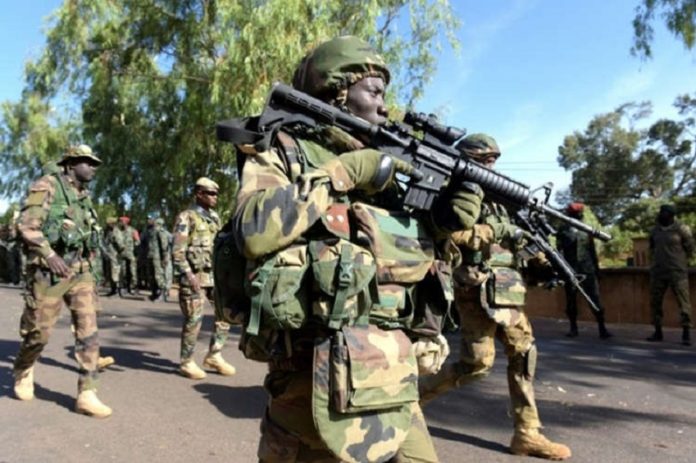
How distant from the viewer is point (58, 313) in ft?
15.7

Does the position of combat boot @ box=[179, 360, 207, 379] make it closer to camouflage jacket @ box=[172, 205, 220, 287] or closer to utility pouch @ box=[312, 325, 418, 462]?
camouflage jacket @ box=[172, 205, 220, 287]

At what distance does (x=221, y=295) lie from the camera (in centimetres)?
204

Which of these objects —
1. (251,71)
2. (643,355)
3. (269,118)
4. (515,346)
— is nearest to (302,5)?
(251,71)

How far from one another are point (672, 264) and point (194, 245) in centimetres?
638

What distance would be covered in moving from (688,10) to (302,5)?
8.13 metres

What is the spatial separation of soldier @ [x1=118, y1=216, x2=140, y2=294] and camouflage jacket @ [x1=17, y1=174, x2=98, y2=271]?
10.2 m

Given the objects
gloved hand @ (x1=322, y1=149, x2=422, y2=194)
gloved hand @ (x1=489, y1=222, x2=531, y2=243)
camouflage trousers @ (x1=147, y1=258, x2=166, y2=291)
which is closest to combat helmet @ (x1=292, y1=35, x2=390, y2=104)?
gloved hand @ (x1=322, y1=149, x2=422, y2=194)

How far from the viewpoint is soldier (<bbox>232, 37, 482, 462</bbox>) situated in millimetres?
1842

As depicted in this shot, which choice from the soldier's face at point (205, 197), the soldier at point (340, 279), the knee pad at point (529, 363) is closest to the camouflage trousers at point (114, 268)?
the soldier's face at point (205, 197)

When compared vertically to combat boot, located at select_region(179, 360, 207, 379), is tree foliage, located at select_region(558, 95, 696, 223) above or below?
above

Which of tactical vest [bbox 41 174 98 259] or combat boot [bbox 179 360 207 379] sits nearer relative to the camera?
tactical vest [bbox 41 174 98 259]

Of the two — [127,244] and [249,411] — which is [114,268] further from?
[249,411]

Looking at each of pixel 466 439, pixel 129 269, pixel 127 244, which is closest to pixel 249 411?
pixel 466 439

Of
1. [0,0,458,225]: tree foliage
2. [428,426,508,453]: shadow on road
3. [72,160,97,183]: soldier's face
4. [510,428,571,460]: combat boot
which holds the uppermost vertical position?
[0,0,458,225]: tree foliage
